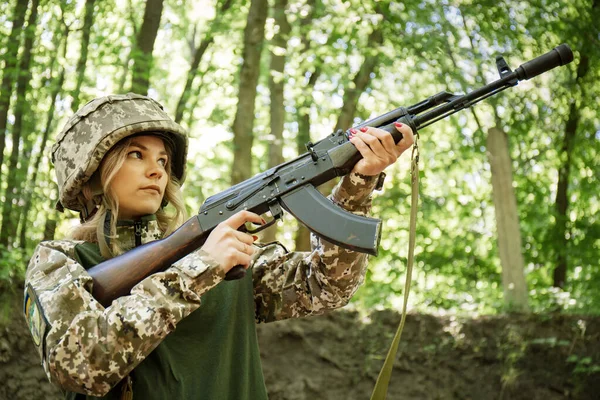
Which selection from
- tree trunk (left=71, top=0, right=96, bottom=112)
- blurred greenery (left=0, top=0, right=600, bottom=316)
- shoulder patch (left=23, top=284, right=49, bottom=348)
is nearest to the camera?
shoulder patch (left=23, top=284, right=49, bottom=348)

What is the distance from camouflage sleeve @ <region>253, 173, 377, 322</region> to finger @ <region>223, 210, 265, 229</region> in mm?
248

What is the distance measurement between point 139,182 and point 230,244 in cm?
49

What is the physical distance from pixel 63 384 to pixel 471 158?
960 cm

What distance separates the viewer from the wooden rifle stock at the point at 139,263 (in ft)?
8.18

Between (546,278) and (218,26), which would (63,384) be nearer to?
(218,26)

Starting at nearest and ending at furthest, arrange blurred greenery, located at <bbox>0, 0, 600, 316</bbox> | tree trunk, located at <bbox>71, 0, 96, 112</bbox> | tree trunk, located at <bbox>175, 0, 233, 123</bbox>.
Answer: tree trunk, located at <bbox>71, 0, 96, 112</bbox> < blurred greenery, located at <bbox>0, 0, 600, 316</bbox> < tree trunk, located at <bbox>175, 0, 233, 123</bbox>

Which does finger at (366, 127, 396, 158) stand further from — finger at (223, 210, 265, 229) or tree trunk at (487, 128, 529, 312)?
tree trunk at (487, 128, 529, 312)

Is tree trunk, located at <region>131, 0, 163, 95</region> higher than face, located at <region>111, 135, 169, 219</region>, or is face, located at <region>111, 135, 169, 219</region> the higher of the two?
tree trunk, located at <region>131, 0, 163, 95</region>

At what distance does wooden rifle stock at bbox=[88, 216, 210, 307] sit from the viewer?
98.1 inches

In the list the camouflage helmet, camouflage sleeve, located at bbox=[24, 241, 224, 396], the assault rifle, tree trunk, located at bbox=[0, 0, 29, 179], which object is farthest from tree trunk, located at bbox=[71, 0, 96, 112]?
camouflage sleeve, located at bbox=[24, 241, 224, 396]

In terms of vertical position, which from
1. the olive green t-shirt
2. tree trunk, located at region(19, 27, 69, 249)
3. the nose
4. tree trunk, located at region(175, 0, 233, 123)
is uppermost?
tree trunk, located at region(175, 0, 233, 123)

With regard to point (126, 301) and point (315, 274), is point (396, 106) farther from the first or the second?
point (126, 301)

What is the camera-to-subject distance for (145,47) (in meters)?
6.98

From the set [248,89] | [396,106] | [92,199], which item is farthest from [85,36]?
[92,199]
